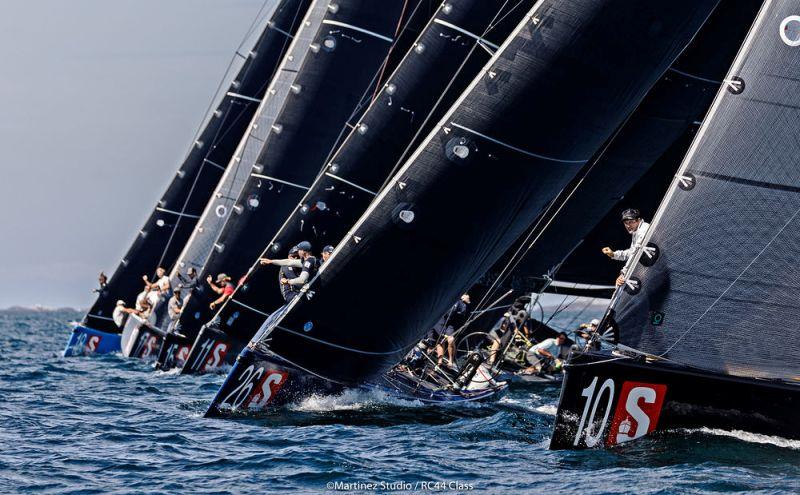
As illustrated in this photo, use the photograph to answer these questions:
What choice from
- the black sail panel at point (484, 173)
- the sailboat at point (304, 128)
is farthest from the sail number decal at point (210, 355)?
the black sail panel at point (484, 173)

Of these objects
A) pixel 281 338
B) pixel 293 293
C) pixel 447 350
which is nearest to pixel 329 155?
pixel 447 350

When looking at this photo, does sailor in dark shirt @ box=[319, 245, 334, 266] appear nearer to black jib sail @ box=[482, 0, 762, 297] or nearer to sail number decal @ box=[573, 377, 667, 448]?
black jib sail @ box=[482, 0, 762, 297]

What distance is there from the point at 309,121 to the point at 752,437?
36.6 ft

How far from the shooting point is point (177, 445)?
37.3 ft

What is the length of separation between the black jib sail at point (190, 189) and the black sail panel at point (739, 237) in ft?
55.1

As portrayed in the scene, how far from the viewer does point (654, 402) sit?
10719 millimetres

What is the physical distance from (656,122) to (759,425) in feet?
17.5

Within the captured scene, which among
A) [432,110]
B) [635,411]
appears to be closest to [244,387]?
[432,110]

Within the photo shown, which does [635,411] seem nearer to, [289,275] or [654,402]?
[654,402]

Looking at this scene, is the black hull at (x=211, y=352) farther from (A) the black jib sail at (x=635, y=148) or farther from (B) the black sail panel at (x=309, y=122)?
(A) the black jib sail at (x=635, y=148)

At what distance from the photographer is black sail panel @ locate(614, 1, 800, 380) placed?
10.6 m

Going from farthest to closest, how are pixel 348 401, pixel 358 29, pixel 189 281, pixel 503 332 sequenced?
1. pixel 189 281
2. pixel 503 332
3. pixel 358 29
4. pixel 348 401

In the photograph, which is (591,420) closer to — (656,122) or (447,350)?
(656,122)

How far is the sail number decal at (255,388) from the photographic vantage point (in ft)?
44.4
